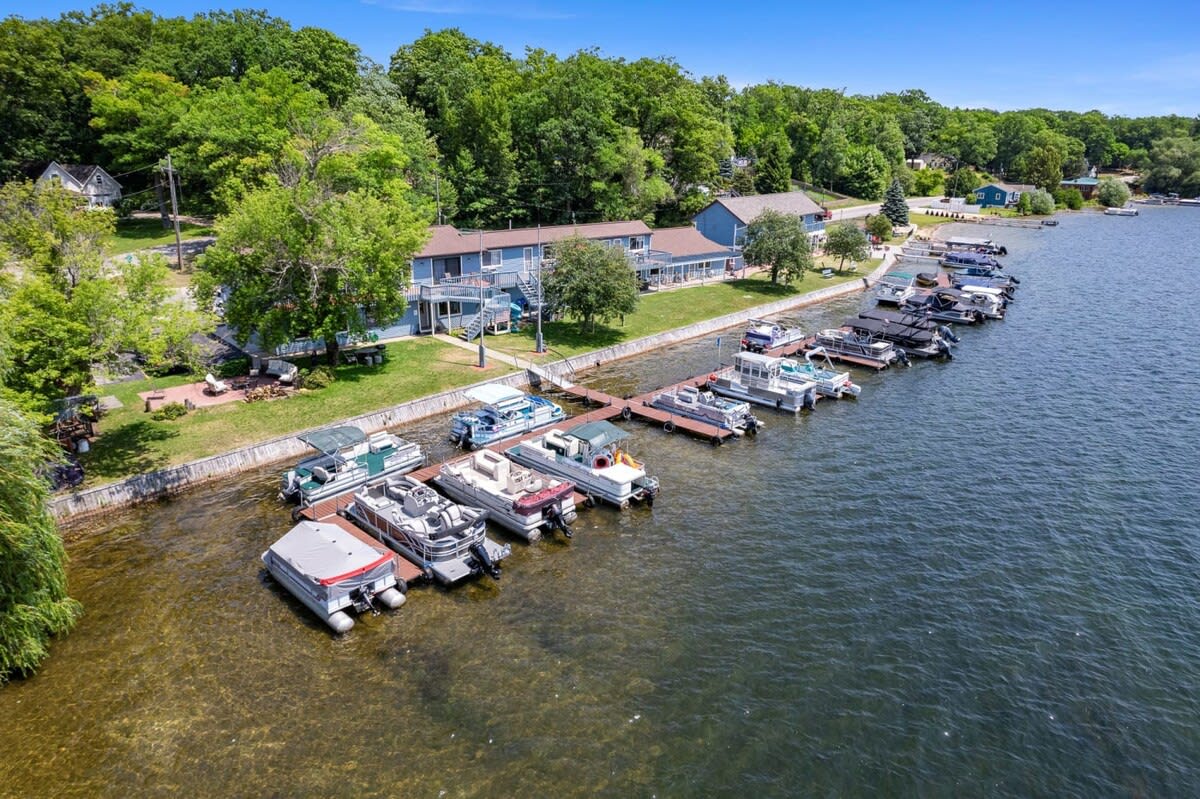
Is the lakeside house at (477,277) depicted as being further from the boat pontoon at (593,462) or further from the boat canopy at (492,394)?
the boat pontoon at (593,462)

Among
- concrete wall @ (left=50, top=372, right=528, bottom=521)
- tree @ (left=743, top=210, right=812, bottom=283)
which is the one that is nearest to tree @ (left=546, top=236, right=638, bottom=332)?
concrete wall @ (left=50, top=372, right=528, bottom=521)

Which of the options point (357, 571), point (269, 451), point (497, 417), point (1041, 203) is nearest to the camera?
point (357, 571)

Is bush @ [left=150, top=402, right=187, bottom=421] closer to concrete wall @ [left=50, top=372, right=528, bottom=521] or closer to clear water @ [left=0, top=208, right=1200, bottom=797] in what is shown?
concrete wall @ [left=50, top=372, right=528, bottom=521]

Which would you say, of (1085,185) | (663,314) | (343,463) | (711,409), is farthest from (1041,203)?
(343,463)

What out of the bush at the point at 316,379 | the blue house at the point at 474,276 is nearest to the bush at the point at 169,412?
the bush at the point at 316,379

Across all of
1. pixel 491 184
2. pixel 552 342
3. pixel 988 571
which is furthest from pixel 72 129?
pixel 988 571

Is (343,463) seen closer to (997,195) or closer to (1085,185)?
(997,195)

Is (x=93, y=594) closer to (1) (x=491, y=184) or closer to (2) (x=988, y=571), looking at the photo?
(2) (x=988, y=571)
